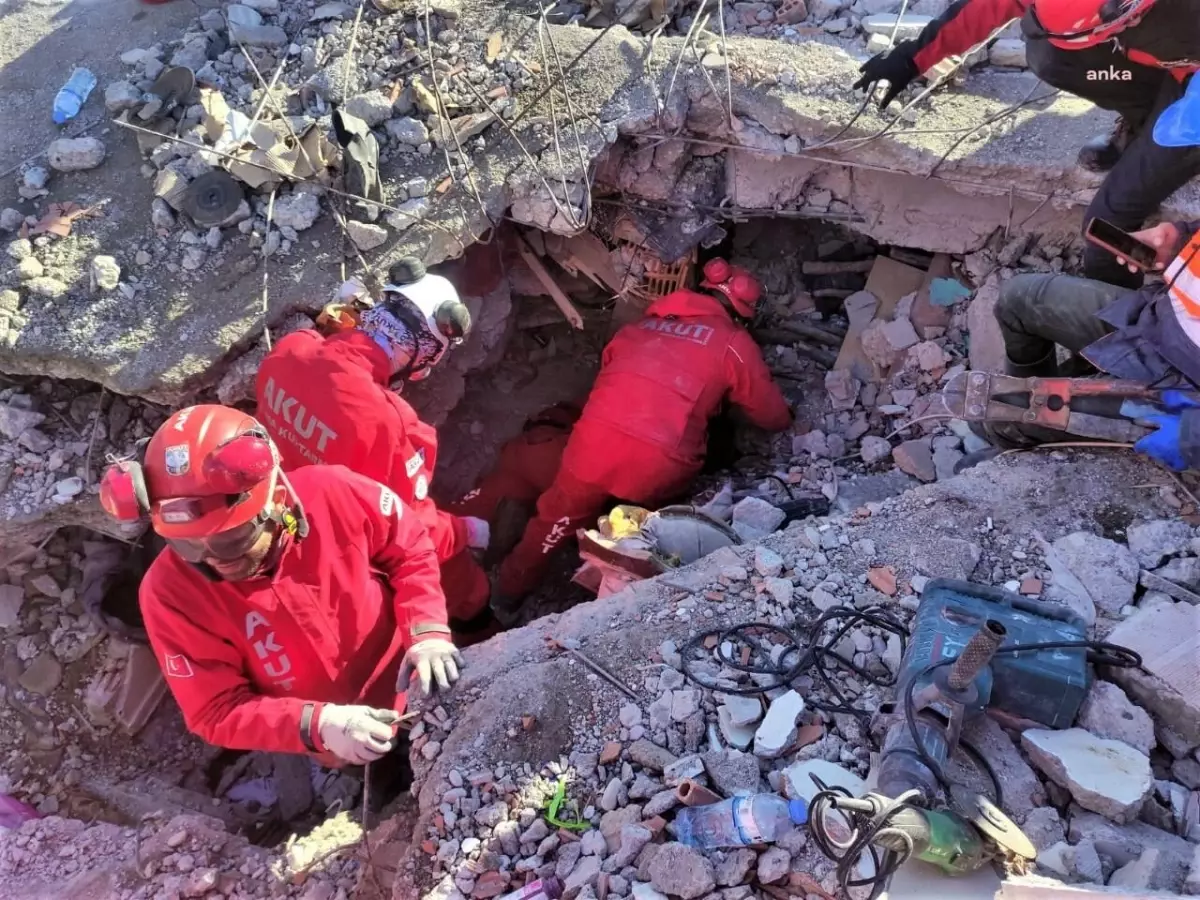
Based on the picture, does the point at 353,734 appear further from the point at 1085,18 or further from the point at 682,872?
the point at 1085,18

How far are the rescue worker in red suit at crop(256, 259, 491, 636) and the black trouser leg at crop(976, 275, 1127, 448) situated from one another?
2.21 m

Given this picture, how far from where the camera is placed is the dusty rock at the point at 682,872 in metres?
2.12

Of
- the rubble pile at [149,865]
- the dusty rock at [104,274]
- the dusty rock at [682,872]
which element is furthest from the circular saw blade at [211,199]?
the dusty rock at [682,872]

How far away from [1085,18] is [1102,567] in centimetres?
197

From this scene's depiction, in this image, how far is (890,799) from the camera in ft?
6.46

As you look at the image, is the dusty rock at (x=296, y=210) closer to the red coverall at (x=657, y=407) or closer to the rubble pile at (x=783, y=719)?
the red coverall at (x=657, y=407)

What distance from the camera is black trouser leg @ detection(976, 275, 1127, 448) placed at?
323 cm

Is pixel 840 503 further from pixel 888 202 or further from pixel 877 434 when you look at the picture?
pixel 888 202

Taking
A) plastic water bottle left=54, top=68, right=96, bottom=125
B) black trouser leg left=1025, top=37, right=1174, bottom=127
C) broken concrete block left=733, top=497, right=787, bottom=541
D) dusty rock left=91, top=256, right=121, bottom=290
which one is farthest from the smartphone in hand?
plastic water bottle left=54, top=68, right=96, bottom=125

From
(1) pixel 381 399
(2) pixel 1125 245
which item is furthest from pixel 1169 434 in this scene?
(1) pixel 381 399

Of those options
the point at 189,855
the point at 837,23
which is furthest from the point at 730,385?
the point at 189,855

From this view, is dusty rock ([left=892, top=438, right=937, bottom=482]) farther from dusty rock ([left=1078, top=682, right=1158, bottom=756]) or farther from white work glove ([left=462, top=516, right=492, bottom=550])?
white work glove ([left=462, top=516, right=492, bottom=550])

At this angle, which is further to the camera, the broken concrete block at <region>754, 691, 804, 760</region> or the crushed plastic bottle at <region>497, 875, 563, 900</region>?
the broken concrete block at <region>754, 691, 804, 760</region>

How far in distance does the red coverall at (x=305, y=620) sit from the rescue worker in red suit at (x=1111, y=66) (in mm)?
2818
